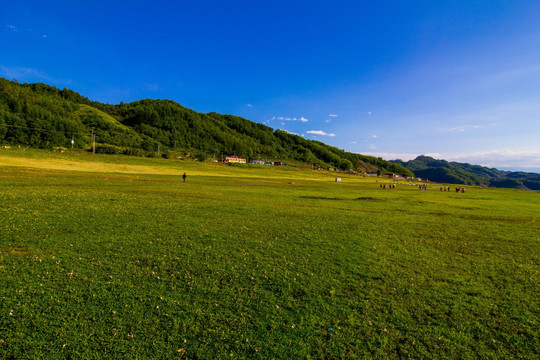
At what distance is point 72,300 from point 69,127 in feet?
659

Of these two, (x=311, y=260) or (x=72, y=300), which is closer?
(x=72, y=300)

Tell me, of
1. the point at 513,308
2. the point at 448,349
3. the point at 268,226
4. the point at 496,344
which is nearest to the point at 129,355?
the point at 448,349

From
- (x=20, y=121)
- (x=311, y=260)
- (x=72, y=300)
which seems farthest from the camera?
(x=20, y=121)

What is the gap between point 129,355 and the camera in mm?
5422

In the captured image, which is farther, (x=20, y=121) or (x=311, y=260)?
(x=20, y=121)

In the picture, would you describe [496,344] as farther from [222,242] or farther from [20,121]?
[20,121]

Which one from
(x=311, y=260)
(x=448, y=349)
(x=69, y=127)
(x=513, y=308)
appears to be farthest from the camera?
(x=69, y=127)

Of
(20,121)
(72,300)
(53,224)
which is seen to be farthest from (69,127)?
(72,300)

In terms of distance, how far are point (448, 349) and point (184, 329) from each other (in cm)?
683

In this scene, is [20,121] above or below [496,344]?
above

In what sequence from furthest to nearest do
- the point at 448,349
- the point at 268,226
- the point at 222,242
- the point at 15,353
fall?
the point at 268,226
the point at 222,242
the point at 448,349
the point at 15,353

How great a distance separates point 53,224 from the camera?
14148 mm

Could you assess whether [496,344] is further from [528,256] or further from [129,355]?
[528,256]

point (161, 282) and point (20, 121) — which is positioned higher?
point (20, 121)
